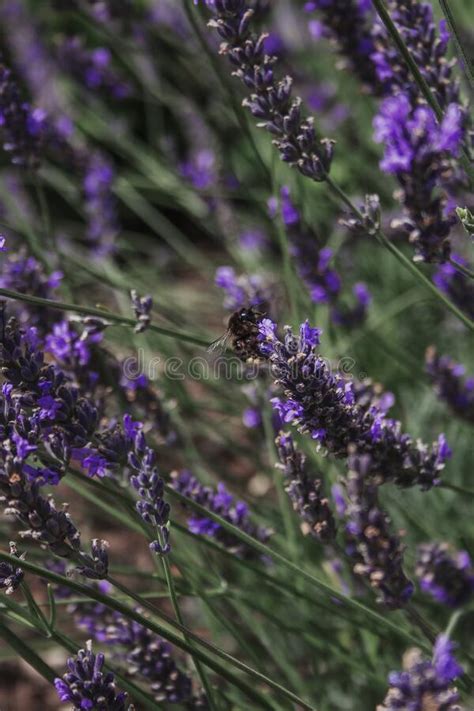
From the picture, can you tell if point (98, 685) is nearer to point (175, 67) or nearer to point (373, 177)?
point (373, 177)

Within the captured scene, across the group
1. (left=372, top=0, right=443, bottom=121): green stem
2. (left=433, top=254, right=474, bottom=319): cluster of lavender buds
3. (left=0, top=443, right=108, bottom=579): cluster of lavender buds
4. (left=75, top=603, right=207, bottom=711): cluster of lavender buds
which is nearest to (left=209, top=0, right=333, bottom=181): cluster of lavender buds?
(left=372, top=0, right=443, bottom=121): green stem

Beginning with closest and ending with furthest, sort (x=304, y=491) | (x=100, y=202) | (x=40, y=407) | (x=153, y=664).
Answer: (x=40, y=407)
(x=304, y=491)
(x=153, y=664)
(x=100, y=202)

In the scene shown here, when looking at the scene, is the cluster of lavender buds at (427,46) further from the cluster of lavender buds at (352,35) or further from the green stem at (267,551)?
the green stem at (267,551)

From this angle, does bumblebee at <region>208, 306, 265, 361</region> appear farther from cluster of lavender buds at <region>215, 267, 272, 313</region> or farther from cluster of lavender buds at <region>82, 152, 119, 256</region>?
cluster of lavender buds at <region>82, 152, 119, 256</region>

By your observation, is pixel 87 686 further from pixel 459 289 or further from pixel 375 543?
pixel 459 289

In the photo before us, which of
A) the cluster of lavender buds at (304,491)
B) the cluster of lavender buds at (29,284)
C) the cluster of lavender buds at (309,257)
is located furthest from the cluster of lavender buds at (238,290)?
the cluster of lavender buds at (304,491)

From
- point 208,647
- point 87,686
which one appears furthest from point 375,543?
point 87,686
